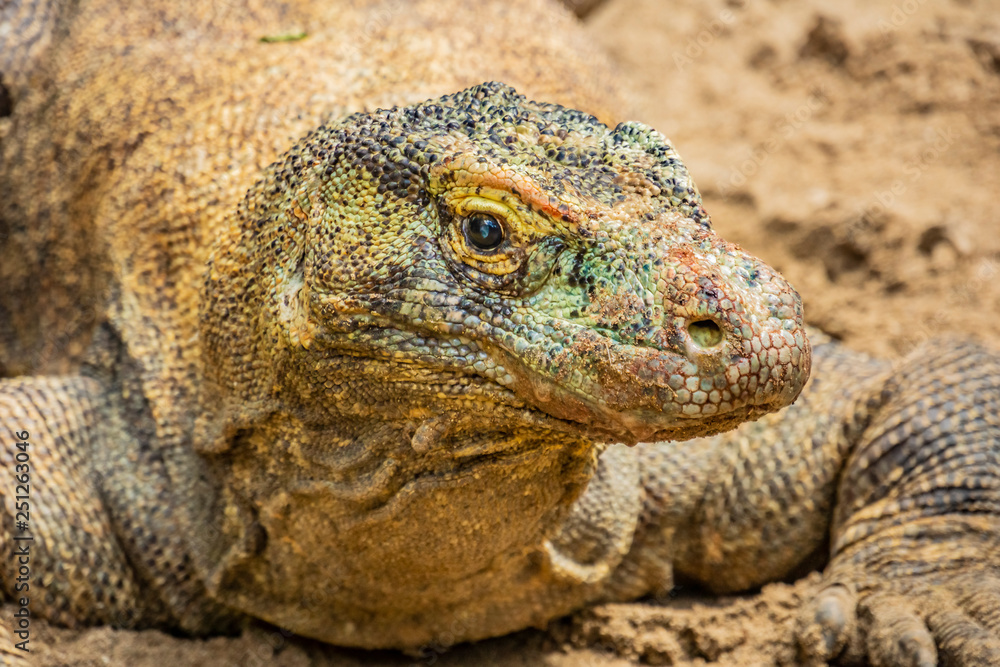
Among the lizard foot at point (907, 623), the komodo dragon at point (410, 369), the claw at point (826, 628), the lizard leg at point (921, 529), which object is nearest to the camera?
the komodo dragon at point (410, 369)

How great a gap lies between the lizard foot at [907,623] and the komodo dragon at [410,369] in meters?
0.01

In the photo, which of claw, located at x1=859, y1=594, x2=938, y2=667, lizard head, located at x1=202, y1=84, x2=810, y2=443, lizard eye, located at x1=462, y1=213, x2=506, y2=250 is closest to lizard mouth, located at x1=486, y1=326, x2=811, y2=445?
lizard head, located at x1=202, y1=84, x2=810, y2=443

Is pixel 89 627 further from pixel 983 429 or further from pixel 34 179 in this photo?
pixel 983 429

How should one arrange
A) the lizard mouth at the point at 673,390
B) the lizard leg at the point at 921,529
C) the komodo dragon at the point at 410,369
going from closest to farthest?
the lizard mouth at the point at 673,390, the komodo dragon at the point at 410,369, the lizard leg at the point at 921,529

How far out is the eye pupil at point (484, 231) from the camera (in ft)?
9.92

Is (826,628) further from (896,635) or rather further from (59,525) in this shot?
(59,525)

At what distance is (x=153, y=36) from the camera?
5590 mm

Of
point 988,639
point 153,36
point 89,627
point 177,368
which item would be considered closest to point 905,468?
point 988,639

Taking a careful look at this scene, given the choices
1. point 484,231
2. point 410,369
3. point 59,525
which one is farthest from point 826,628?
point 59,525

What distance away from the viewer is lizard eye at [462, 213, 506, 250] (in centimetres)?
302

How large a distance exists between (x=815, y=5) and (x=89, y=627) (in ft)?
23.9

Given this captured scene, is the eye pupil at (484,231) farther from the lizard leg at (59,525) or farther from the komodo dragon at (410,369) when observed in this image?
the lizard leg at (59,525)

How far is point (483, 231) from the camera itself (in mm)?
3037

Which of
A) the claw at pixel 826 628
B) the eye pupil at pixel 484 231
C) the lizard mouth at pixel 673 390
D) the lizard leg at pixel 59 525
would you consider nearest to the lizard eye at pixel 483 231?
the eye pupil at pixel 484 231
